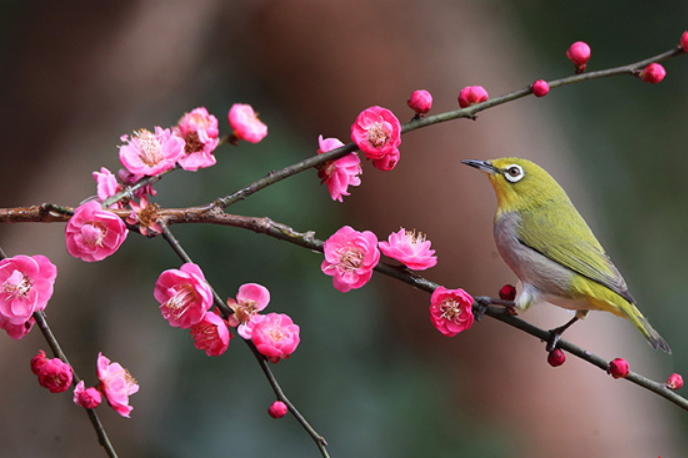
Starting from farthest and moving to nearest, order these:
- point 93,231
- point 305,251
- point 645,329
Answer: point 305,251, point 645,329, point 93,231

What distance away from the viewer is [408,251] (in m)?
0.40

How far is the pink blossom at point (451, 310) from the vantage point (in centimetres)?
39

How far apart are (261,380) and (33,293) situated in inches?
29.1

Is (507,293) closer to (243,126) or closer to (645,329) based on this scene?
Result: (645,329)

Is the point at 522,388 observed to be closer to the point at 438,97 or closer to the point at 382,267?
the point at 438,97

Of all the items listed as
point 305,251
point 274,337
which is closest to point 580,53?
point 274,337

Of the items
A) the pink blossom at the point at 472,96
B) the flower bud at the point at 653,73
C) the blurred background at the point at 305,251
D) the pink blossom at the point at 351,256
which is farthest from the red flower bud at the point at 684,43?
the blurred background at the point at 305,251

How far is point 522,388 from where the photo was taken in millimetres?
1139

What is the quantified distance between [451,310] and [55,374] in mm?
231

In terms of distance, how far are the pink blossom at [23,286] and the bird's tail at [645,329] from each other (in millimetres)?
359

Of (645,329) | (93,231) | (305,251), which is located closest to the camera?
(93,231)

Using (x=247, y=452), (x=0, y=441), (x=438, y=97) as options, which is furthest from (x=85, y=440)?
(x=438, y=97)

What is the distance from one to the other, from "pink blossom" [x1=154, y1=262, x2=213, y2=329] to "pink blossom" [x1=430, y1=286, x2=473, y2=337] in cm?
13

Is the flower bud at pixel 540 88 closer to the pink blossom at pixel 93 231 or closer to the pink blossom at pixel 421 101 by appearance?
the pink blossom at pixel 421 101
